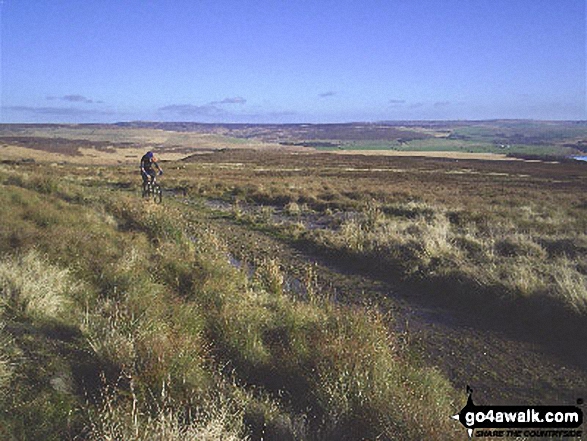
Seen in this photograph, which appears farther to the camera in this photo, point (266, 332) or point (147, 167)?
point (147, 167)

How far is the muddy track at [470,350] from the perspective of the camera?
493cm

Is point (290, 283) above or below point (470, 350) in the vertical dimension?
above

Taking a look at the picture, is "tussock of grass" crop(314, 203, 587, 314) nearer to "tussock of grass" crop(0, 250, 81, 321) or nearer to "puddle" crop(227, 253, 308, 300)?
"puddle" crop(227, 253, 308, 300)

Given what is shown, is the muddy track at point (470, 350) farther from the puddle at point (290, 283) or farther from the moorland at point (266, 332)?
the puddle at point (290, 283)

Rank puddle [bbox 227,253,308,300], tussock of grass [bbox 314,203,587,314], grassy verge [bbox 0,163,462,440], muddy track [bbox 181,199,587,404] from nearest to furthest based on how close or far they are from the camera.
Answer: grassy verge [bbox 0,163,462,440] < muddy track [bbox 181,199,587,404] < tussock of grass [bbox 314,203,587,314] < puddle [bbox 227,253,308,300]

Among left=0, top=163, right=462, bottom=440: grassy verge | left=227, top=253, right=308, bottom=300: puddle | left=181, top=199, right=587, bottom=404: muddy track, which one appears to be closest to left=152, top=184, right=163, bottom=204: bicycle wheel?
left=227, top=253, right=308, bottom=300: puddle

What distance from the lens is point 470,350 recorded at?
598cm

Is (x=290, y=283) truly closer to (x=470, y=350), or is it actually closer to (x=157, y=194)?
(x=470, y=350)

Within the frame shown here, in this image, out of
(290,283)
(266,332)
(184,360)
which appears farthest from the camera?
(290,283)

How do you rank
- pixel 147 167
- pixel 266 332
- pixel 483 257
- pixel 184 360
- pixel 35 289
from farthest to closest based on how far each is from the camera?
pixel 147 167 < pixel 483 257 < pixel 266 332 < pixel 35 289 < pixel 184 360

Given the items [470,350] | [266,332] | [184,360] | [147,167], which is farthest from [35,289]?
[147,167]

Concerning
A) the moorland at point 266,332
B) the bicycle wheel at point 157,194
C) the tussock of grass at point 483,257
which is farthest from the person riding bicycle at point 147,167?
the tussock of grass at point 483,257

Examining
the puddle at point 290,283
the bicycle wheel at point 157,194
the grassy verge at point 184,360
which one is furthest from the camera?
the bicycle wheel at point 157,194

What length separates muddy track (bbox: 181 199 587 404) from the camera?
4.93 m
